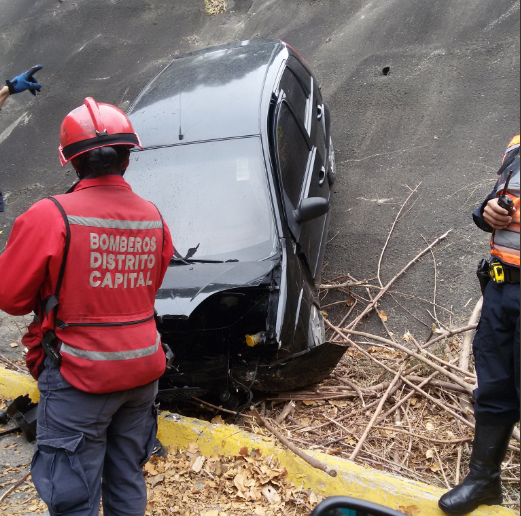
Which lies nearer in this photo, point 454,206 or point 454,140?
point 454,206

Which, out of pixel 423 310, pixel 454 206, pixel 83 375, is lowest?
pixel 423 310

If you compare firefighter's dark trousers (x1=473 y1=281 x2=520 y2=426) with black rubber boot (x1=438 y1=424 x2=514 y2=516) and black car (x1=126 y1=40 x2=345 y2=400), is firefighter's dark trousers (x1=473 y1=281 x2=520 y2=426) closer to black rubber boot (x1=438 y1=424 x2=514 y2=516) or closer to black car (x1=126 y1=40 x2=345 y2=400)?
black rubber boot (x1=438 y1=424 x2=514 y2=516)

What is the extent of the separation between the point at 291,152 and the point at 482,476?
8.90ft

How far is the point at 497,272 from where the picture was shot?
2.48m

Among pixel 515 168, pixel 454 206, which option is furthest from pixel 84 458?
pixel 454 206

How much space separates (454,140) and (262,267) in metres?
3.99

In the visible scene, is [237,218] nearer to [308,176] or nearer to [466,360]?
[308,176]

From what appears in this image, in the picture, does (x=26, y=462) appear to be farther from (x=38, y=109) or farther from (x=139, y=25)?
(x=139, y=25)

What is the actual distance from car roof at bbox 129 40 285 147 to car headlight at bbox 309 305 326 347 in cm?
141

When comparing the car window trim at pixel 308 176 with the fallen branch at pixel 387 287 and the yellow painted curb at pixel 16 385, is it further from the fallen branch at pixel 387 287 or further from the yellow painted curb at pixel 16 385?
the yellow painted curb at pixel 16 385

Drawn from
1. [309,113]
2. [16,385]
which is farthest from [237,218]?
[16,385]

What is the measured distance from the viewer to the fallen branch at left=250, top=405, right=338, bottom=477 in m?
3.01

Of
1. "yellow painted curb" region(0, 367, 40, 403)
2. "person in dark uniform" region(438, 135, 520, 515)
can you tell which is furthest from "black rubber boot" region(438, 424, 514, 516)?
A: "yellow painted curb" region(0, 367, 40, 403)

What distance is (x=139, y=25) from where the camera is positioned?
1123 centimetres
